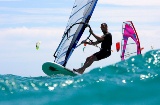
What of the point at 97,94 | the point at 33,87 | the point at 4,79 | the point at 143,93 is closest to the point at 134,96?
the point at 143,93

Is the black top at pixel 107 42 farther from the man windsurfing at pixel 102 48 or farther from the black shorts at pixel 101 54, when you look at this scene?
the black shorts at pixel 101 54

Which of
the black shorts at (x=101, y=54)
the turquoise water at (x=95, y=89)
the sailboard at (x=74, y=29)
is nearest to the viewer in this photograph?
the turquoise water at (x=95, y=89)

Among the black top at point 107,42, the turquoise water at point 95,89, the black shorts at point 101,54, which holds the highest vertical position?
the black top at point 107,42

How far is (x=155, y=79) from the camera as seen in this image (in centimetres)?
792

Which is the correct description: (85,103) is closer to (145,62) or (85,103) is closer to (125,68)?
(125,68)

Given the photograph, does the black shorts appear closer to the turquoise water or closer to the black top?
the black top

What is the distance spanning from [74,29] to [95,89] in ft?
17.0

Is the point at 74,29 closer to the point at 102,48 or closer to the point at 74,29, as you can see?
the point at 74,29

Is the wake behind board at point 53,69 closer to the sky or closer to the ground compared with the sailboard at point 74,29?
closer to the ground

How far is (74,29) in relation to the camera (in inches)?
489

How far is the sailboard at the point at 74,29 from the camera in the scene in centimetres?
1190

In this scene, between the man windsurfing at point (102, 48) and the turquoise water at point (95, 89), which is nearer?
the turquoise water at point (95, 89)

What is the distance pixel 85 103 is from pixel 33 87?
131 cm

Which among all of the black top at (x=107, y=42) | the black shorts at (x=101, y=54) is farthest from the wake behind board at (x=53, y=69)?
the black top at (x=107, y=42)
